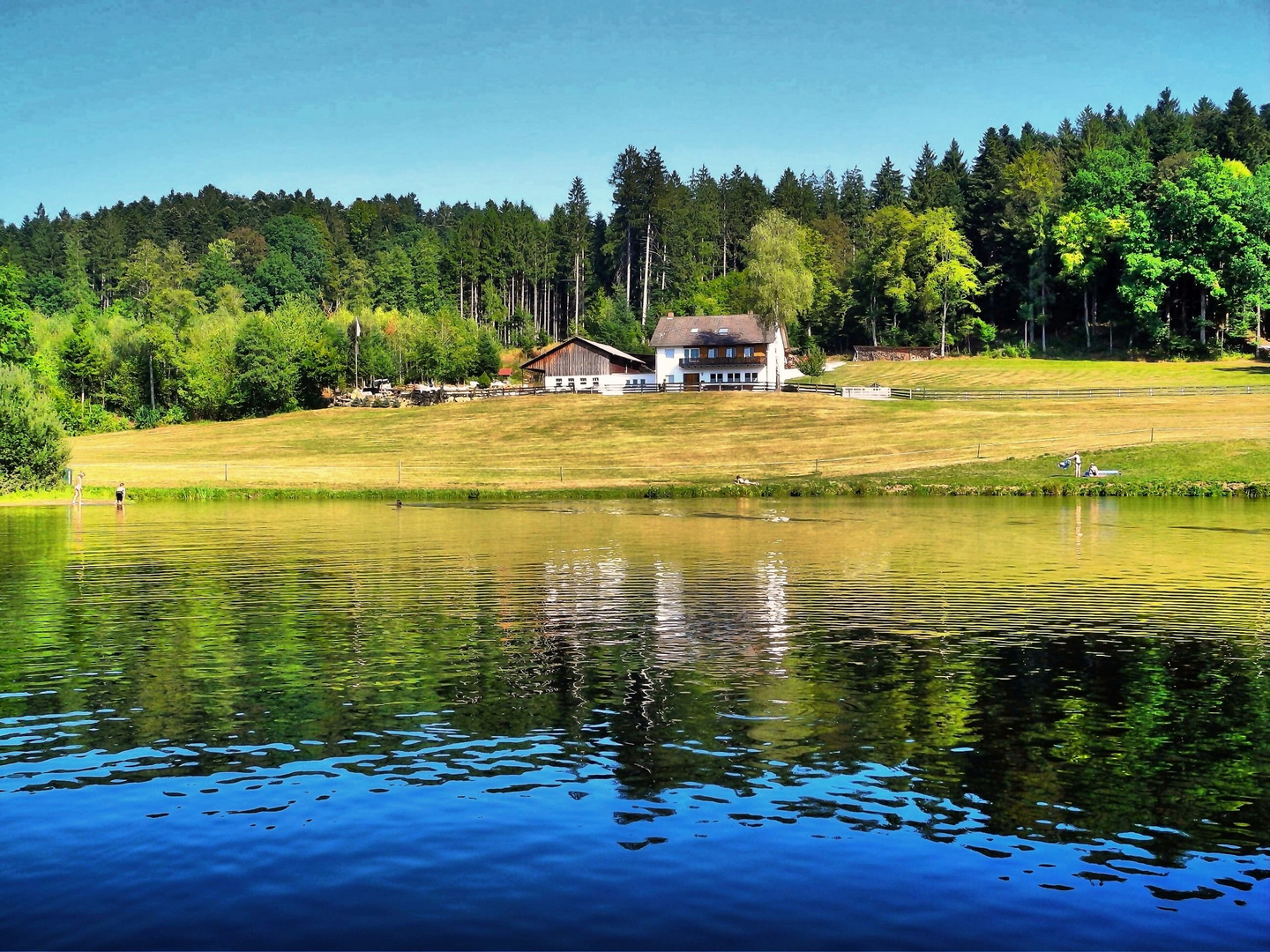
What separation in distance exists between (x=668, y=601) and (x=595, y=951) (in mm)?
21268

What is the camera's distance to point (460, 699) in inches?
795

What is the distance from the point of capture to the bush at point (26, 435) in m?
73.7

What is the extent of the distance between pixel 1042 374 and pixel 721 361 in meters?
40.3

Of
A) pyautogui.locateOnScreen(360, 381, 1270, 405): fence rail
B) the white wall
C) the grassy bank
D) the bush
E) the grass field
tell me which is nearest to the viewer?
the grassy bank

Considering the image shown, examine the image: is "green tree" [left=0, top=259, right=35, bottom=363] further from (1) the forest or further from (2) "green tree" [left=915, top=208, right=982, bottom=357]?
(2) "green tree" [left=915, top=208, right=982, bottom=357]

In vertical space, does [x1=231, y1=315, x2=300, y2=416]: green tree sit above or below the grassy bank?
above

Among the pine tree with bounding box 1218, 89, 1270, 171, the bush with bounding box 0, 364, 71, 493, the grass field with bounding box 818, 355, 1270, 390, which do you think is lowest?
the bush with bounding box 0, 364, 71, 493

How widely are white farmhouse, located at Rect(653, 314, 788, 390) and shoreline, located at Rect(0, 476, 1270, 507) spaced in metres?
70.4

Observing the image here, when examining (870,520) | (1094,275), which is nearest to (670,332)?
(1094,275)

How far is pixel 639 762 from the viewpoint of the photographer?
16219 mm

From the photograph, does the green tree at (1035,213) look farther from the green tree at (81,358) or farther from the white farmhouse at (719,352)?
the green tree at (81,358)

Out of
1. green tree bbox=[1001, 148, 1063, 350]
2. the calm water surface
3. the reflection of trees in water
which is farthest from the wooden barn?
the reflection of trees in water

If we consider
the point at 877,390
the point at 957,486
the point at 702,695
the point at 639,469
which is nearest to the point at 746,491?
the point at 957,486

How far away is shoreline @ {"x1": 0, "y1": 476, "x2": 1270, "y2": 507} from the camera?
235 feet
